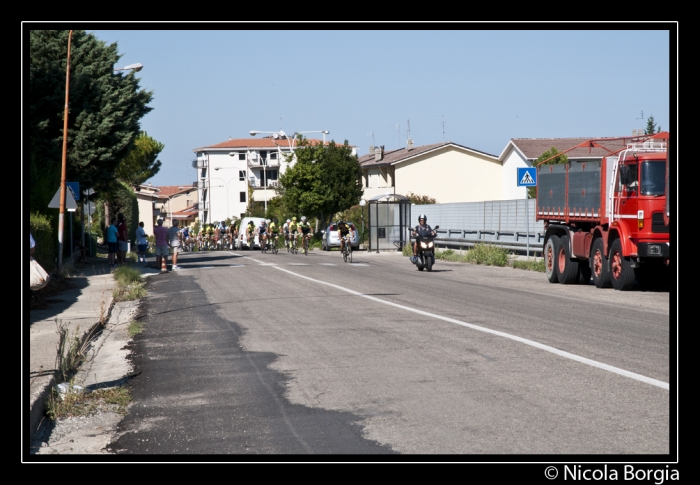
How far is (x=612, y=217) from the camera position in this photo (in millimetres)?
19281

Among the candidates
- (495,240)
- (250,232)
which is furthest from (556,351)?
(250,232)

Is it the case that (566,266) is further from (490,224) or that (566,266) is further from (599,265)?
(490,224)

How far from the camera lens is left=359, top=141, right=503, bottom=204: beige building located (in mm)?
77312

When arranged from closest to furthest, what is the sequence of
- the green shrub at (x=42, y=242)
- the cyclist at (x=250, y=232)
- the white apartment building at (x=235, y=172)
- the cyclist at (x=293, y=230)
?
1. the green shrub at (x=42, y=242)
2. the cyclist at (x=293, y=230)
3. the cyclist at (x=250, y=232)
4. the white apartment building at (x=235, y=172)

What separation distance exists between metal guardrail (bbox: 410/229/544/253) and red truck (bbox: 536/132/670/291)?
7.27 metres

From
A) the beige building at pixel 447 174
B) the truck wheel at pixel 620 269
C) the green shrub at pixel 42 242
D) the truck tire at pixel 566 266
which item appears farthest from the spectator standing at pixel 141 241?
the beige building at pixel 447 174

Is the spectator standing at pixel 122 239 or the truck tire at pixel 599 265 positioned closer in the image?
the truck tire at pixel 599 265

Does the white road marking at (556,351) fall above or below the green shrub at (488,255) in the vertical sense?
below

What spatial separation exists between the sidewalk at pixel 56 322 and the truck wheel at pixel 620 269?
1045 centimetres

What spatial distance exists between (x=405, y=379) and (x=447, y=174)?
233 feet

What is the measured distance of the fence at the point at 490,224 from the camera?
3359 centimetres

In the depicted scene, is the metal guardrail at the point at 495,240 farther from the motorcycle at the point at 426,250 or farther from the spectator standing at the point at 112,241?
the spectator standing at the point at 112,241
